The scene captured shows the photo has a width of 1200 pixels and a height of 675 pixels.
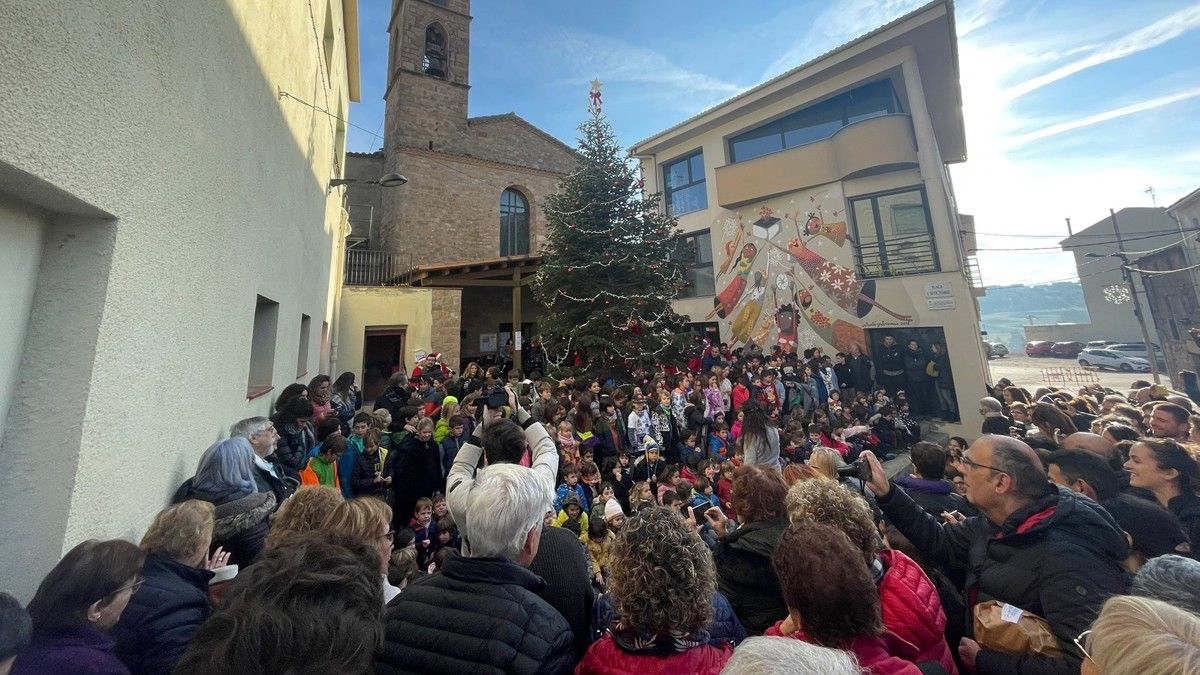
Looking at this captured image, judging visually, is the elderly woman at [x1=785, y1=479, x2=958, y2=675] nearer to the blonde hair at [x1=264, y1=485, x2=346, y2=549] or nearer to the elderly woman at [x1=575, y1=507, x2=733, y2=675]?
the elderly woman at [x1=575, y1=507, x2=733, y2=675]

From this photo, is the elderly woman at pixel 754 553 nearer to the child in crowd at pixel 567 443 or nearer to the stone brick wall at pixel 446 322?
the child in crowd at pixel 567 443

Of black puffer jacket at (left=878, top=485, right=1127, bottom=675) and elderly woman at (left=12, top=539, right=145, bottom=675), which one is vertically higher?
elderly woman at (left=12, top=539, right=145, bottom=675)

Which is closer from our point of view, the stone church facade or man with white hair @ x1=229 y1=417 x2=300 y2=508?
man with white hair @ x1=229 y1=417 x2=300 y2=508

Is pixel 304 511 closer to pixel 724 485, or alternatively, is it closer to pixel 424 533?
pixel 424 533

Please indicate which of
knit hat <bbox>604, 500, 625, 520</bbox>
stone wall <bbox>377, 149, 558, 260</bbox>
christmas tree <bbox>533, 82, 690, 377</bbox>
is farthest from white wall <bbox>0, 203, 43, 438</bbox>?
stone wall <bbox>377, 149, 558, 260</bbox>

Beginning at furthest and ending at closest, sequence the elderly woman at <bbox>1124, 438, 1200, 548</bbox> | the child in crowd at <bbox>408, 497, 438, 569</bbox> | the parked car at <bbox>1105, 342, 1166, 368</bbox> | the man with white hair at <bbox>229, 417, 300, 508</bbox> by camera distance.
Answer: the parked car at <bbox>1105, 342, 1166, 368</bbox>
the child in crowd at <bbox>408, 497, 438, 569</bbox>
the man with white hair at <bbox>229, 417, 300, 508</bbox>
the elderly woman at <bbox>1124, 438, 1200, 548</bbox>

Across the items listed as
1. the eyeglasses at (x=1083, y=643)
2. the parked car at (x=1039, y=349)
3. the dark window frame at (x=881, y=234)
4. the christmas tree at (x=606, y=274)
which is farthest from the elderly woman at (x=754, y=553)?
the parked car at (x=1039, y=349)

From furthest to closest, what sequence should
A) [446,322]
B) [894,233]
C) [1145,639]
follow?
[446,322]
[894,233]
[1145,639]

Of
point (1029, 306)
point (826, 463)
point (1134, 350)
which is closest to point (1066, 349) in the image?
point (1134, 350)

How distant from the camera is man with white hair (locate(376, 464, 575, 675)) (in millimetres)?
1206

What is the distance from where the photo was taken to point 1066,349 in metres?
32.1

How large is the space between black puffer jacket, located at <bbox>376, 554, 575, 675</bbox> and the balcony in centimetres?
1326

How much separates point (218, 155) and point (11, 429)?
1.96m

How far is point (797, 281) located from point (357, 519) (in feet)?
42.0
